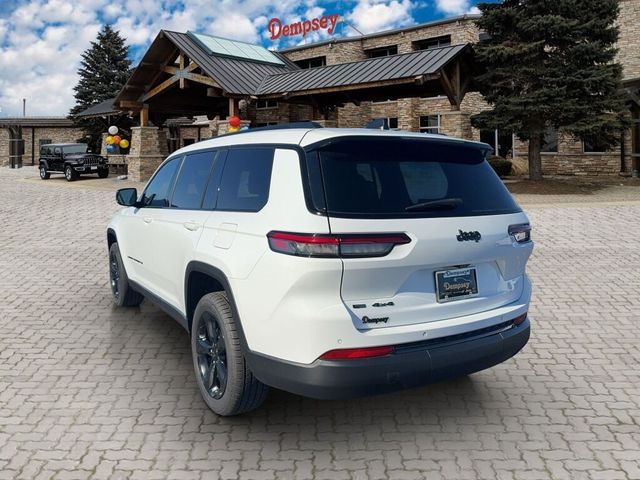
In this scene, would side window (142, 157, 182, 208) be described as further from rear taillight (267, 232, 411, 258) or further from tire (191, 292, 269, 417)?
rear taillight (267, 232, 411, 258)

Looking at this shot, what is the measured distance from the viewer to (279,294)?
124 inches

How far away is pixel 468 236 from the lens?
135 inches

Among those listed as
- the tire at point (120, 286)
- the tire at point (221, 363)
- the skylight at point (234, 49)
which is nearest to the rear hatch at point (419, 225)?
the tire at point (221, 363)

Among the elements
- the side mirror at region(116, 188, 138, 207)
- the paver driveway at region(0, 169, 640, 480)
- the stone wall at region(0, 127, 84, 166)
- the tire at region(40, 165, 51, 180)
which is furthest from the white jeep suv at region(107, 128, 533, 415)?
the stone wall at region(0, 127, 84, 166)

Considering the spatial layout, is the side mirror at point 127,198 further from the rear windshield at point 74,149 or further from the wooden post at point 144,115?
the rear windshield at point 74,149

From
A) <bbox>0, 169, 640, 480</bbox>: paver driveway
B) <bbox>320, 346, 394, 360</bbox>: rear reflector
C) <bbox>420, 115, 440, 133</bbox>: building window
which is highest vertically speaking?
<bbox>420, 115, 440, 133</bbox>: building window

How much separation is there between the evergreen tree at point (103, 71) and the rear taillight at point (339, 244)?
5027 cm

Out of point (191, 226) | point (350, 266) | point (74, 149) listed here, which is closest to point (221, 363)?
point (191, 226)

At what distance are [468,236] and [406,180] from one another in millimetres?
492

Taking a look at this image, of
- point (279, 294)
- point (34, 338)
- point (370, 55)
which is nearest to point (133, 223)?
point (34, 338)

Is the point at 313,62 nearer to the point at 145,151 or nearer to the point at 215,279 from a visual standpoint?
the point at 145,151

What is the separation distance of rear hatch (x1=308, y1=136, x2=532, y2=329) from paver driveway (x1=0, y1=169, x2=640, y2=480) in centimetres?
83

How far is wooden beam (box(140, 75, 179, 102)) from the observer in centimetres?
2625

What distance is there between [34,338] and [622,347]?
546 cm
